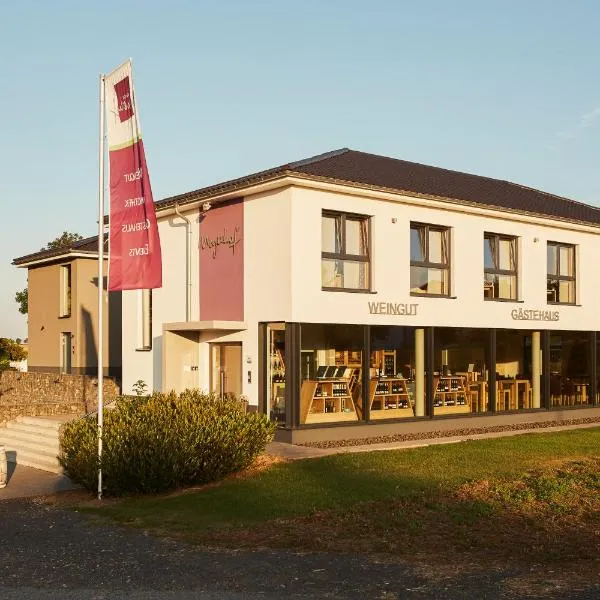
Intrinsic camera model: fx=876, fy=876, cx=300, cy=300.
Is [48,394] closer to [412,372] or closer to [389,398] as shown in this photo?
[389,398]

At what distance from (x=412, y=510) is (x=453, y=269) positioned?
10609 mm

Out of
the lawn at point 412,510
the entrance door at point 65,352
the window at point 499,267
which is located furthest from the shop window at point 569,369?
the entrance door at point 65,352

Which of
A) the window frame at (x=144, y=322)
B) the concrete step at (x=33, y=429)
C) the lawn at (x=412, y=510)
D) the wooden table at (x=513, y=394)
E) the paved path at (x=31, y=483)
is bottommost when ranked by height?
the paved path at (x=31, y=483)

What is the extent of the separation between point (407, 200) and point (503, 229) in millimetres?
3685

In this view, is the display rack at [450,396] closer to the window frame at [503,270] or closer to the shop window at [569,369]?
the window frame at [503,270]

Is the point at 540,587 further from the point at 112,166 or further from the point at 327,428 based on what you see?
the point at 327,428

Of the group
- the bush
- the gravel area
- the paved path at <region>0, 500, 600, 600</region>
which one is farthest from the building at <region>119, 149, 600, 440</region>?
the paved path at <region>0, 500, 600, 600</region>

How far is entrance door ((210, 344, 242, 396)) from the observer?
64.5 ft

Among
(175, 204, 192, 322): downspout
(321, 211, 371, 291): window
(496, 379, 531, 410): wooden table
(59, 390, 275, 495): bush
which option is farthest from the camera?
(496, 379, 531, 410): wooden table

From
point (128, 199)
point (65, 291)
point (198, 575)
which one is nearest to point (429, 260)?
point (128, 199)

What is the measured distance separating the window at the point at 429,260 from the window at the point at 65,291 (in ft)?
54.3

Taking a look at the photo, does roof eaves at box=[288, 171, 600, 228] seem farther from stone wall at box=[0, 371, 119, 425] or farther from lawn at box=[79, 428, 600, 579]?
stone wall at box=[0, 371, 119, 425]

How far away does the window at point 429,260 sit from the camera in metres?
20.2

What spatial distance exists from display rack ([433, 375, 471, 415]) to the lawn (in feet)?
16.6
